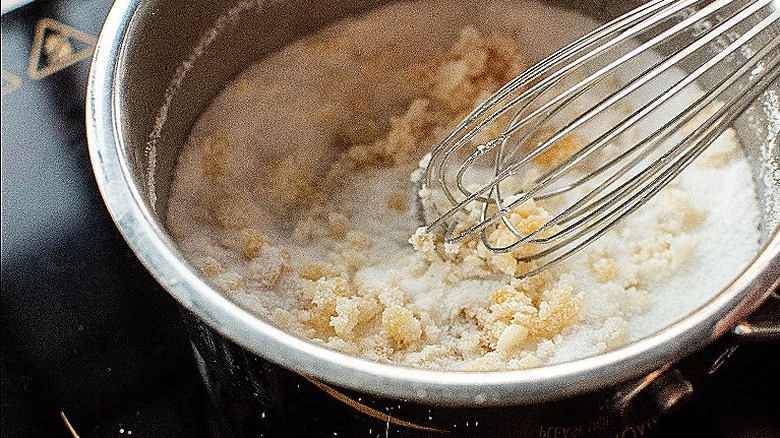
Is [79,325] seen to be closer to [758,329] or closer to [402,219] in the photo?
[402,219]

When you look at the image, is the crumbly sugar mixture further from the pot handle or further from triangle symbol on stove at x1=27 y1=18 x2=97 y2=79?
triangle symbol on stove at x1=27 y1=18 x2=97 y2=79

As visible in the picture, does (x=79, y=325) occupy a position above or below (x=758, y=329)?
below

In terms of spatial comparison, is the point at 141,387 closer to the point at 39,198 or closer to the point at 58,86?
the point at 39,198

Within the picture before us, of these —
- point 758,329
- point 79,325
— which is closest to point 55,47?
point 79,325

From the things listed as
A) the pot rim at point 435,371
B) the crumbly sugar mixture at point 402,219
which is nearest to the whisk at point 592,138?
the crumbly sugar mixture at point 402,219

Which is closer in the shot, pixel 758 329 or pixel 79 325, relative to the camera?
pixel 758 329

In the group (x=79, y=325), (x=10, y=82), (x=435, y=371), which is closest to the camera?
(x=435, y=371)

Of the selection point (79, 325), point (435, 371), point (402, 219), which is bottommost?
point (79, 325)

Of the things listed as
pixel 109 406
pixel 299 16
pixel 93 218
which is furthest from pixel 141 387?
→ pixel 299 16
